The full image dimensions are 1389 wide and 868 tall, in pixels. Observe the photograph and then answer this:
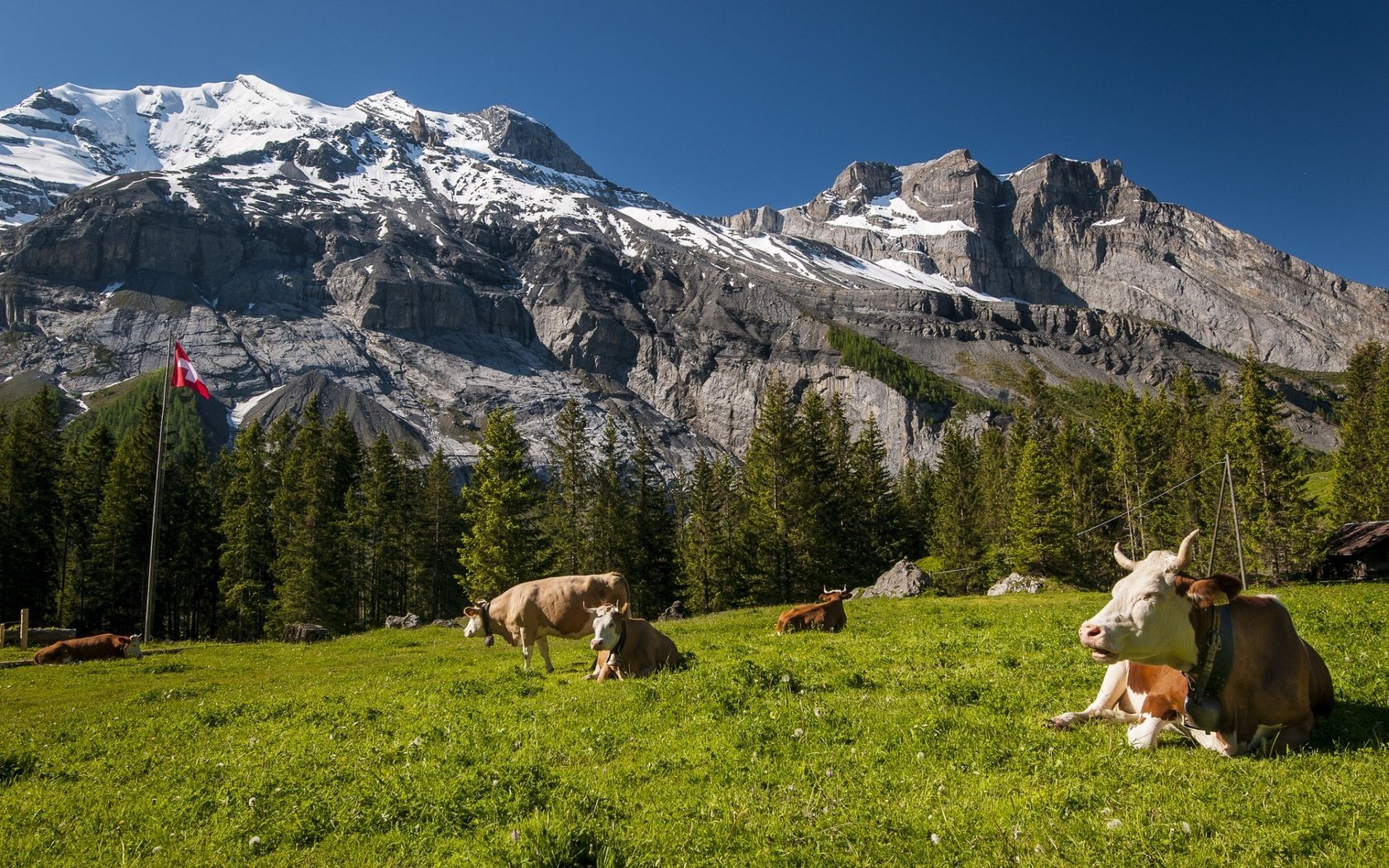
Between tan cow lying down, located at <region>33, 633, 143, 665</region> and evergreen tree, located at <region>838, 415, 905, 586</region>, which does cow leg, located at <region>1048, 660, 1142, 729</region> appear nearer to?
tan cow lying down, located at <region>33, 633, 143, 665</region>

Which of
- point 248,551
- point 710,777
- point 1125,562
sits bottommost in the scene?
point 710,777

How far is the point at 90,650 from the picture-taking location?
22359 mm

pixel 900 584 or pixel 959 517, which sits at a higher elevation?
pixel 959 517

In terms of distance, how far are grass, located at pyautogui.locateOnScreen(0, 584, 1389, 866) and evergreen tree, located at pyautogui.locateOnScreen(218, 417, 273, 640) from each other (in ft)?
138

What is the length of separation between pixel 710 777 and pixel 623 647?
6.33 meters

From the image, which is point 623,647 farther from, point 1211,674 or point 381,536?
point 381,536

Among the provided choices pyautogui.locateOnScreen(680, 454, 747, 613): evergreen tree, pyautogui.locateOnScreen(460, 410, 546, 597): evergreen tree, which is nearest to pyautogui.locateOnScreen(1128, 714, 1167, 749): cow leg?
pyautogui.locateOnScreen(460, 410, 546, 597): evergreen tree

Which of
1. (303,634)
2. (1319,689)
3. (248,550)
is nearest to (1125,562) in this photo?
(1319,689)

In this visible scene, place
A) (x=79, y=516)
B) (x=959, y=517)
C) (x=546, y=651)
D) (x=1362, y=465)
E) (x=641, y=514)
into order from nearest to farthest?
(x=546, y=651)
(x=1362, y=465)
(x=79, y=516)
(x=959, y=517)
(x=641, y=514)

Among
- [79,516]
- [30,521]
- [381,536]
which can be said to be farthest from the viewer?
[381,536]

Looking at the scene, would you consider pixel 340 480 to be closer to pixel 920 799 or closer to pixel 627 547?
pixel 627 547

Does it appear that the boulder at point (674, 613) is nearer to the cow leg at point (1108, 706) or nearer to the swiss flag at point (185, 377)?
the swiss flag at point (185, 377)

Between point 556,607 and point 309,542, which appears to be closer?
point 556,607

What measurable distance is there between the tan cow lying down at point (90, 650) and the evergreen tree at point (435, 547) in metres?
39.6
